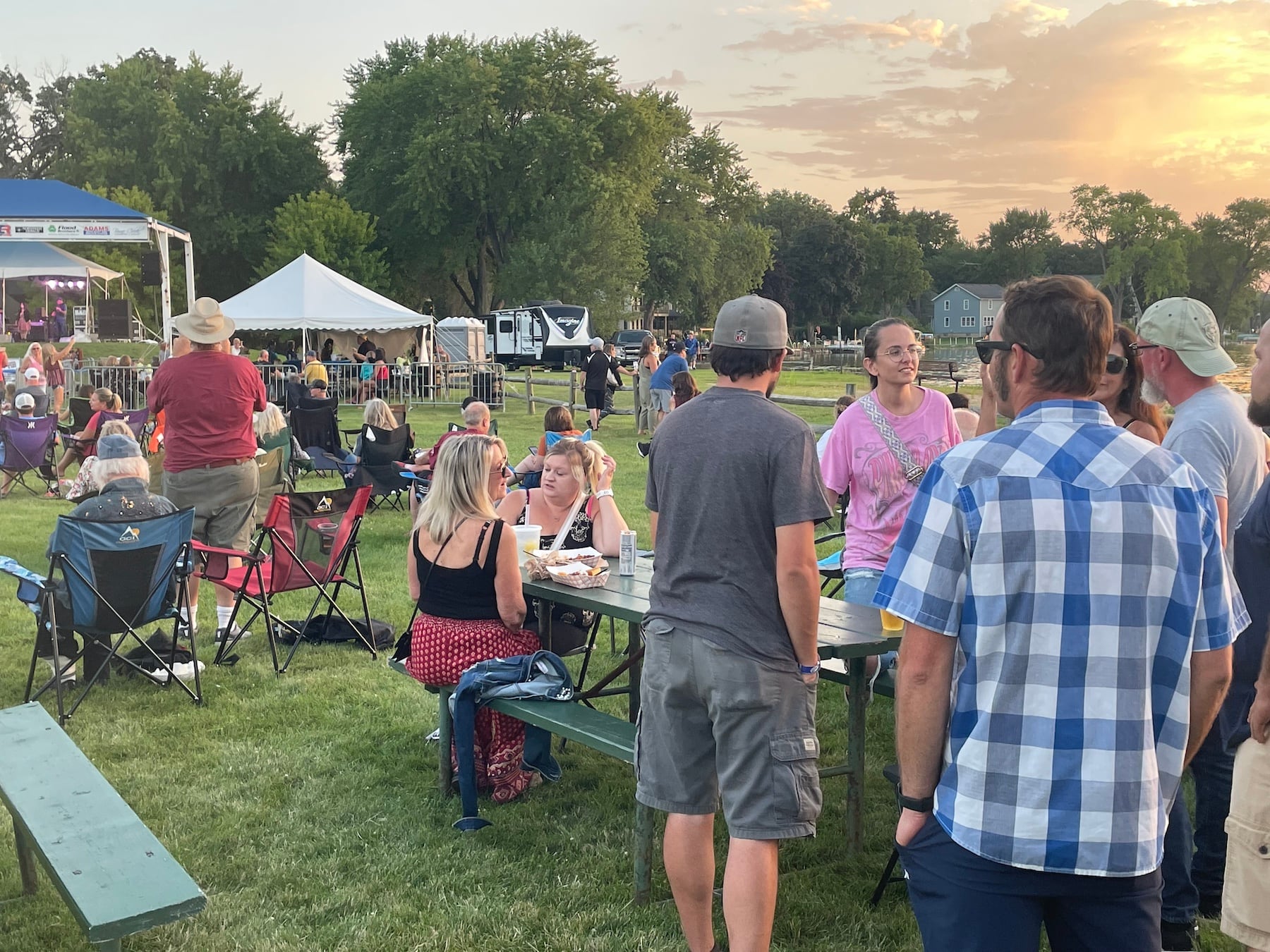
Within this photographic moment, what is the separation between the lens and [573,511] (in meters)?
4.90

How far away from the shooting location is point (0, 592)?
298 inches

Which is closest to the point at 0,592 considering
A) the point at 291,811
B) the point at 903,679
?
the point at 291,811

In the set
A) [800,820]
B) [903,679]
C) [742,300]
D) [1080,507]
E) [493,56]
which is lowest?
[800,820]

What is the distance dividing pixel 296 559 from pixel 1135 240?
337 ft

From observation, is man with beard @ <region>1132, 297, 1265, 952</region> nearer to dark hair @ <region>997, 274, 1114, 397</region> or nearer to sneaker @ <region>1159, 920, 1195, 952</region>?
sneaker @ <region>1159, 920, 1195, 952</region>

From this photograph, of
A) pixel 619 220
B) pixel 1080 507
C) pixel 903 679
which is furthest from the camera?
pixel 619 220

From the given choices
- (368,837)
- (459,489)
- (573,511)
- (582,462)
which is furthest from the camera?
(582,462)

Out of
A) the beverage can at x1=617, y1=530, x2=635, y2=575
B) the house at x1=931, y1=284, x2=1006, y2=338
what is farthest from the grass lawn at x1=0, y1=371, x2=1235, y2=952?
the house at x1=931, y1=284, x2=1006, y2=338

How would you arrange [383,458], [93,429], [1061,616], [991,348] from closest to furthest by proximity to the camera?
1. [1061,616]
2. [991,348]
3. [383,458]
4. [93,429]

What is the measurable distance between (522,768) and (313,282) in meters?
18.9

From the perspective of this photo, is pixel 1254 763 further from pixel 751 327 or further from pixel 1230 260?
pixel 1230 260

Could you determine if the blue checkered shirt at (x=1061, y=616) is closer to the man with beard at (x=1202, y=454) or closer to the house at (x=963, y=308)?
the man with beard at (x=1202, y=454)

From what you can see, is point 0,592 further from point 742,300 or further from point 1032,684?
point 1032,684

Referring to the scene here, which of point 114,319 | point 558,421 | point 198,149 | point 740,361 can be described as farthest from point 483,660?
point 198,149
